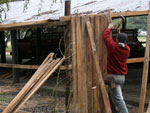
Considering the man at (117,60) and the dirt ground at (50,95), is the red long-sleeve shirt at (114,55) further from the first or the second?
the dirt ground at (50,95)

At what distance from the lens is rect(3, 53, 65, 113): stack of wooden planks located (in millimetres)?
4684

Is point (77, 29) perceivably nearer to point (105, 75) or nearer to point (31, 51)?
point (105, 75)

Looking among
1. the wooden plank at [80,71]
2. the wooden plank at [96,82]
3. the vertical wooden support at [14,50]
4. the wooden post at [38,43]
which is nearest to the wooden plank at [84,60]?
the wooden plank at [80,71]

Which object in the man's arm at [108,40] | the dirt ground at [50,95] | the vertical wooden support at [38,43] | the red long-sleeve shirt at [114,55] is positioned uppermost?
the man's arm at [108,40]

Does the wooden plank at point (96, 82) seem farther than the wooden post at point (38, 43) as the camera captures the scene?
No

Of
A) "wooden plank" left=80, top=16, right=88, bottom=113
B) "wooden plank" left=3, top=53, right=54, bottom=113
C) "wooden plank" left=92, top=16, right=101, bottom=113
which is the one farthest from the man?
"wooden plank" left=3, top=53, right=54, bottom=113

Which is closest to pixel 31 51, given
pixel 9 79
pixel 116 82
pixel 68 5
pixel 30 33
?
pixel 30 33

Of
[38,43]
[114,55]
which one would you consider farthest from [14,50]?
[114,55]

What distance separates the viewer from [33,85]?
4.91 meters

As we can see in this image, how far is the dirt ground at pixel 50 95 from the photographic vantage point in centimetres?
692

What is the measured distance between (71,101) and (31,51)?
9915 mm

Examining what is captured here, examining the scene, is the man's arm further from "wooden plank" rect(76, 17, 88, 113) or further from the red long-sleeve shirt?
"wooden plank" rect(76, 17, 88, 113)

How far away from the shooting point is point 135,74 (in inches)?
488

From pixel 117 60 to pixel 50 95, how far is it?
174 inches
